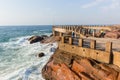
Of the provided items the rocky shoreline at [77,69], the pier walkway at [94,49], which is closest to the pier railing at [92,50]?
the pier walkway at [94,49]

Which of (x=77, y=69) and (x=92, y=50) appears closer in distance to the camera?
(x=77, y=69)

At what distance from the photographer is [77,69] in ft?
39.7

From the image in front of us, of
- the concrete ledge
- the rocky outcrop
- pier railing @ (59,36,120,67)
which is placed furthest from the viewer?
the concrete ledge

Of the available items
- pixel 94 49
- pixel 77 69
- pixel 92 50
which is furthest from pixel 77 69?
pixel 94 49

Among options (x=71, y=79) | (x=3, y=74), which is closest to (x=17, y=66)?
(x=3, y=74)

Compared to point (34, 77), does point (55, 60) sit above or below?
above

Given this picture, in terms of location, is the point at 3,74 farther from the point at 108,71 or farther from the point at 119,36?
the point at 119,36

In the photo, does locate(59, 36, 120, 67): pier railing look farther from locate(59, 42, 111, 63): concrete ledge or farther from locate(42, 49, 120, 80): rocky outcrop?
locate(42, 49, 120, 80): rocky outcrop

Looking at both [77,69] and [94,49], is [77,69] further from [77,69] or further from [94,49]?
[94,49]

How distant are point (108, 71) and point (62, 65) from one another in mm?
Answer: 3967

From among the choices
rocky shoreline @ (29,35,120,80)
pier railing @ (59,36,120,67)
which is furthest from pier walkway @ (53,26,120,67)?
rocky shoreline @ (29,35,120,80)

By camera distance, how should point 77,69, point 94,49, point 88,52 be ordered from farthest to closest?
1. point 88,52
2. point 94,49
3. point 77,69

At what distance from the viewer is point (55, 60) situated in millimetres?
14312

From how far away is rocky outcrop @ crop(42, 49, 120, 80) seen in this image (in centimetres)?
1048
